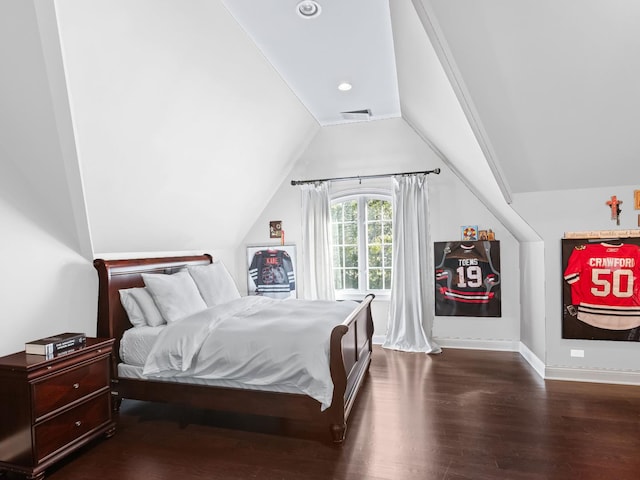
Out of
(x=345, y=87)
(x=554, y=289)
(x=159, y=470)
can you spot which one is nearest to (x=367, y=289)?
(x=554, y=289)

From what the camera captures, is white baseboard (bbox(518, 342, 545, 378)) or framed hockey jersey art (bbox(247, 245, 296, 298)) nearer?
white baseboard (bbox(518, 342, 545, 378))

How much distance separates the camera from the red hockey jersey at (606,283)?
334 centimetres

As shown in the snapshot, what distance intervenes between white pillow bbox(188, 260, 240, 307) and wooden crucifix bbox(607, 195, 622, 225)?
3.83 m

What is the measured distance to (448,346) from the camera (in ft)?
15.4

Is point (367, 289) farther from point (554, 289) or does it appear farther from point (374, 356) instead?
point (554, 289)

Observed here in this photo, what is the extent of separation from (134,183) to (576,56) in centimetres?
313

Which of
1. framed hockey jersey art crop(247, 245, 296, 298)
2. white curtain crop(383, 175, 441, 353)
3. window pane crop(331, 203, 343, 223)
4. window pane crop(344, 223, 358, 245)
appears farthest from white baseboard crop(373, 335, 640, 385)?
framed hockey jersey art crop(247, 245, 296, 298)

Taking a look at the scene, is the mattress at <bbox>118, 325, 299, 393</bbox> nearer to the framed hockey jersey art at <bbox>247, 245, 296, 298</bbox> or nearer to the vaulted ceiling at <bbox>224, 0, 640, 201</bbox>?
the framed hockey jersey art at <bbox>247, 245, 296, 298</bbox>

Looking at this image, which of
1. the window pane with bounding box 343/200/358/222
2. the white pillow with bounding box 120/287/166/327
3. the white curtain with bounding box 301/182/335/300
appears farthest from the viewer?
the window pane with bounding box 343/200/358/222

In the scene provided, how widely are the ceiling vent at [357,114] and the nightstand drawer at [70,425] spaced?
3.76 metres

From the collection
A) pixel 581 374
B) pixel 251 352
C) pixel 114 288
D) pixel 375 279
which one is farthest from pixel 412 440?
pixel 375 279

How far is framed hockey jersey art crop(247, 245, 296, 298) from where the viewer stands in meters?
5.26

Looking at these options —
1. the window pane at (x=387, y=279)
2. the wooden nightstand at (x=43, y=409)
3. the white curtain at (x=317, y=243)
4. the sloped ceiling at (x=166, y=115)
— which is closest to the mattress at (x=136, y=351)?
the wooden nightstand at (x=43, y=409)

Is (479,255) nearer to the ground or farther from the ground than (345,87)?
nearer to the ground
